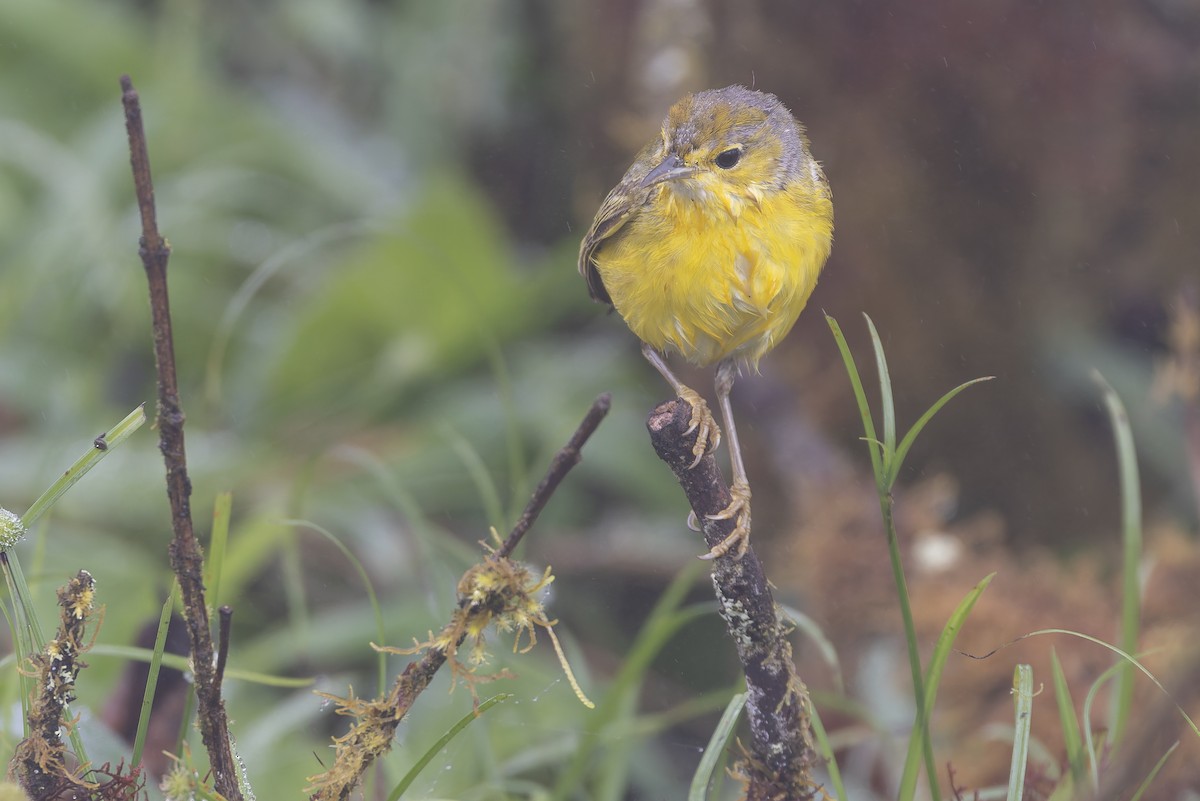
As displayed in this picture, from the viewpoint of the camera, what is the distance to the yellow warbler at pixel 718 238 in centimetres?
145

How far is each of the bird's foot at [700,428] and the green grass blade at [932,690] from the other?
303mm

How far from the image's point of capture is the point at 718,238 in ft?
4.93

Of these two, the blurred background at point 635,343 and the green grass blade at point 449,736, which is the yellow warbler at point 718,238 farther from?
the blurred background at point 635,343

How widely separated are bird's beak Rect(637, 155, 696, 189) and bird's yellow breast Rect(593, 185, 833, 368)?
29mm

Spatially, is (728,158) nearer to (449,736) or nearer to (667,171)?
(667,171)

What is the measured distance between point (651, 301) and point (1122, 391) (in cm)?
241

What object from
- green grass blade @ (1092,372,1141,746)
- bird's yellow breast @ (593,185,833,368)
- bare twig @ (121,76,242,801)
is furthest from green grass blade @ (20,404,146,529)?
green grass blade @ (1092,372,1141,746)

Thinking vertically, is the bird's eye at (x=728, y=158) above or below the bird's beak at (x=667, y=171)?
below

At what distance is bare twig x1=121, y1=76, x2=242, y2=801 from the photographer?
961 millimetres

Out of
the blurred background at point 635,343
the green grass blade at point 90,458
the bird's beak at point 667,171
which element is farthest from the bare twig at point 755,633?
the blurred background at point 635,343

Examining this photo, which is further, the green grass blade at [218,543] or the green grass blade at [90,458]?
the green grass blade at [218,543]

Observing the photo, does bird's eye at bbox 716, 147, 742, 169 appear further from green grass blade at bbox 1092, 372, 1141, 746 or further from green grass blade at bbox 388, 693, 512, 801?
green grass blade at bbox 388, 693, 512, 801

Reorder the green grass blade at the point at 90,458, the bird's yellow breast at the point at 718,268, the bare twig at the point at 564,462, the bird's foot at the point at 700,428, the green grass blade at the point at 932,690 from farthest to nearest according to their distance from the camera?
the bird's yellow breast at the point at 718,268 → the bird's foot at the point at 700,428 → the green grass blade at the point at 932,690 → the green grass blade at the point at 90,458 → the bare twig at the point at 564,462

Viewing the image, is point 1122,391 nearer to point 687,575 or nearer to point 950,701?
point 950,701
